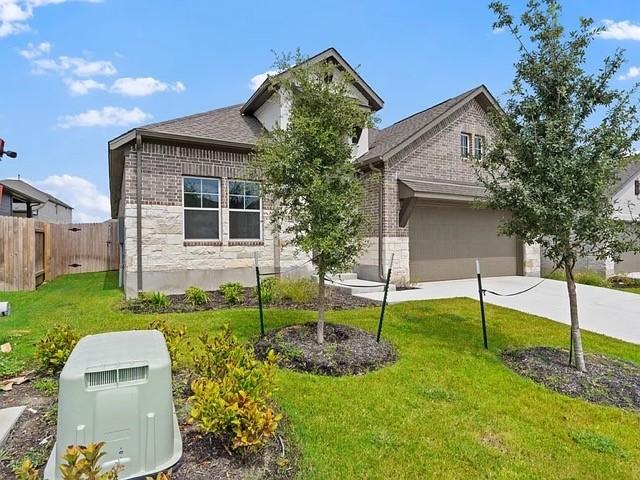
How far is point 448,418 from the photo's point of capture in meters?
3.68

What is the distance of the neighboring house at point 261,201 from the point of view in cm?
969

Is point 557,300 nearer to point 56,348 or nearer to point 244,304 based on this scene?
point 244,304

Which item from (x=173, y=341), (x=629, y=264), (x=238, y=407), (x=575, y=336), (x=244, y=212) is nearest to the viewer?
(x=238, y=407)

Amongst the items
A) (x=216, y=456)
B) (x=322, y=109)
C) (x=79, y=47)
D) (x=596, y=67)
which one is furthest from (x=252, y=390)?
(x=79, y=47)

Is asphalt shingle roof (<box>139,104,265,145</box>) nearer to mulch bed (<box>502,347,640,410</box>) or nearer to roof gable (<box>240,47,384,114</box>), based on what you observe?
roof gable (<box>240,47,384,114</box>)

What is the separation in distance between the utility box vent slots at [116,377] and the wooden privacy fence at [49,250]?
11.2 metres

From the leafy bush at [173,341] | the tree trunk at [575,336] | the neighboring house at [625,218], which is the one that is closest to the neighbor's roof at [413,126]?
the tree trunk at [575,336]

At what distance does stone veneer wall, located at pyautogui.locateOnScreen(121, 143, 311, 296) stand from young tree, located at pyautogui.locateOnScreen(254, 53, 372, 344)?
4151 mm

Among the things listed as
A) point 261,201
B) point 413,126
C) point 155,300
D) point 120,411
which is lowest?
point 155,300

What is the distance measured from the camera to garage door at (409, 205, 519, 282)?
12.8 metres

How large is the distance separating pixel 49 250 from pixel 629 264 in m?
25.8

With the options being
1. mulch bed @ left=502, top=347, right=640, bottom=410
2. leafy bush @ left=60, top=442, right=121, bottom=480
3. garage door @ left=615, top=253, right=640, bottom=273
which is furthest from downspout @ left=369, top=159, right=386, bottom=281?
garage door @ left=615, top=253, right=640, bottom=273

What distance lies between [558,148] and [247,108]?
10.2m

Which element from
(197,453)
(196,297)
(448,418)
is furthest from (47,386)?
(196,297)
